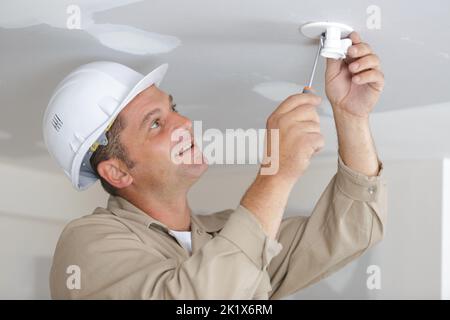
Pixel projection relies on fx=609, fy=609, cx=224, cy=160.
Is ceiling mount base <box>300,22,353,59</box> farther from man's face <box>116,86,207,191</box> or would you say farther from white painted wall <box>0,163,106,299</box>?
white painted wall <box>0,163,106,299</box>

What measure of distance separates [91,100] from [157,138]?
22cm

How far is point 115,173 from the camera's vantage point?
6.02 ft

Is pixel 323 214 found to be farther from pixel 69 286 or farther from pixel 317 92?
pixel 69 286

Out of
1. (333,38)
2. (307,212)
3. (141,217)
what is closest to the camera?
(333,38)

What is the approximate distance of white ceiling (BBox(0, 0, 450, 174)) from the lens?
1.41 metres

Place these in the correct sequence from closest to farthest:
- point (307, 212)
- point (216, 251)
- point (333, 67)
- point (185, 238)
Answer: point (216, 251), point (333, 67), point (185, 238), point (307, 212)

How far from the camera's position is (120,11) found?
1450 mm

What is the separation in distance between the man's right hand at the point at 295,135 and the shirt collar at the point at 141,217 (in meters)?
0.48

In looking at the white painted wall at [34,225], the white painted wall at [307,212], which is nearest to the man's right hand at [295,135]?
the white painted wall at [307,212]

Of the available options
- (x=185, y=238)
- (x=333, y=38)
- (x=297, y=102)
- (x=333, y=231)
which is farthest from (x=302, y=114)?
(x=185, y=238)

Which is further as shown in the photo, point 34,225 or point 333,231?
point 34,225

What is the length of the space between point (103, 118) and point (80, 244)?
400mm

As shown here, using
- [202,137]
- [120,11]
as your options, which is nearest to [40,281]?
[202,137]

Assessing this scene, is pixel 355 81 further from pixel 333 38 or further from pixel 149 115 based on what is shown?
pixel 149 115
